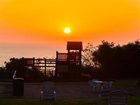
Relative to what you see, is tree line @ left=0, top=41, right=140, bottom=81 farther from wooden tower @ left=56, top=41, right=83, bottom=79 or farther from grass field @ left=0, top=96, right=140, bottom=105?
grass field @ left=0, top=96, right=140, bottom=105

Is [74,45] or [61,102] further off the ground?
[74,45]

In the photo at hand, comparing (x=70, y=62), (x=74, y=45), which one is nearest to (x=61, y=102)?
(x=70, y=62)

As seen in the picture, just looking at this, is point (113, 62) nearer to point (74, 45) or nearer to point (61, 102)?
point (74, 45)

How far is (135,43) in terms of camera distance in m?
49.0

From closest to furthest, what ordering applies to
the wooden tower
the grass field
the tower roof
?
the grass field, the wooden tower, the tower roof

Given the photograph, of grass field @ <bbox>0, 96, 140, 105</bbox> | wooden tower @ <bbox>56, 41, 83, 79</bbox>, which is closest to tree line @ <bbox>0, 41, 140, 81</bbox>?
wooden tower @ <bbox>56, 41, 83, 79</bbox>

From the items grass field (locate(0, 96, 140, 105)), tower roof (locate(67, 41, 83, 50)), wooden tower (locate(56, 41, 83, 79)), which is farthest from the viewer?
tower roof (locate(67, 41, 83, 50))

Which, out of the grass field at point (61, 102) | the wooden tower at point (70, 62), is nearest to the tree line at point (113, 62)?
the wooden tower at point (70, 62)

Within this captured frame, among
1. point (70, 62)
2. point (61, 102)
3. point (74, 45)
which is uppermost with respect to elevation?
point (74, 45)

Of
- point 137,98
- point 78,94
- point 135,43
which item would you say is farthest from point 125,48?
point 137,98

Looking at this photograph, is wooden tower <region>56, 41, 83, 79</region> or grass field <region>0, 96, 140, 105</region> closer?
grass field <region>0, 96, 140, 105</region>

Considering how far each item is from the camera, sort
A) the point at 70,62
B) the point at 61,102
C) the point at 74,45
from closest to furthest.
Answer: the point at 61,102 < the point at 70,62 < the point at 74,45

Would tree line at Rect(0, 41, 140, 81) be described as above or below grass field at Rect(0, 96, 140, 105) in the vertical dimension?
above

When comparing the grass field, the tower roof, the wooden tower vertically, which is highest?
the tower roof
